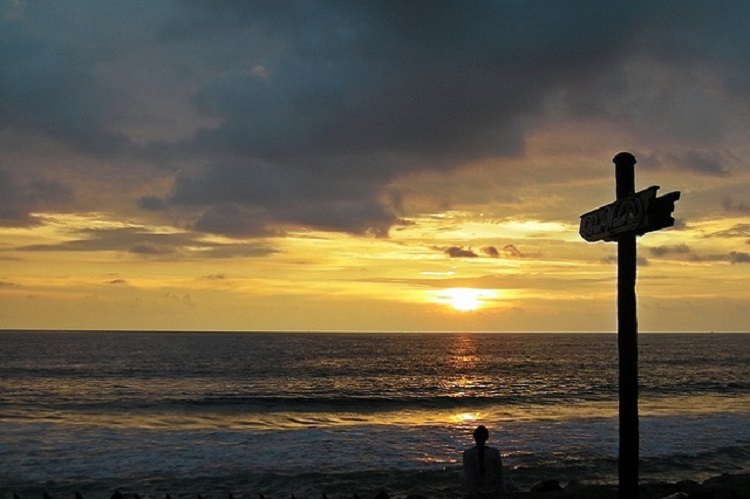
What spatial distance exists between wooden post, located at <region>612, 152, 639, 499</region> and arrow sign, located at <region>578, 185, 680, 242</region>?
0.50 ft

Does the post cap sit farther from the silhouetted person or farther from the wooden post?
the silhouetted person

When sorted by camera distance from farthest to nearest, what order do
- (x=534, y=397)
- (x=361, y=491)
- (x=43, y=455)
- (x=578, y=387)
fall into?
(x=578, y=387)
(x=534, y=397)
(x=43, y=455)
(x=361, y=491)

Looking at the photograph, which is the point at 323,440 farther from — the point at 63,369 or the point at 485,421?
the point at 63,369

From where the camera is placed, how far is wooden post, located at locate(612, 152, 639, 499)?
→ 8219 millimetres

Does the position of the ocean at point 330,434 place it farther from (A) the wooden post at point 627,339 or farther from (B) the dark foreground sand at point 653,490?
(A) the wooden post at point 627,339

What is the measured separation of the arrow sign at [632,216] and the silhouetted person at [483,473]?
4.98m

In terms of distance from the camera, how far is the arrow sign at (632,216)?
7457 millimetres

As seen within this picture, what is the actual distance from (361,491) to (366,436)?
9348 mm

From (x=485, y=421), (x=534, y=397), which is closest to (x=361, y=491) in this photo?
(x=485, y=421)

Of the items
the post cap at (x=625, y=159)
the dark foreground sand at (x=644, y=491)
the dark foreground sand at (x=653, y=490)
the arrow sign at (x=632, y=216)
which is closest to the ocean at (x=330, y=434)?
the dark foreground sand at (x=644, y=491)

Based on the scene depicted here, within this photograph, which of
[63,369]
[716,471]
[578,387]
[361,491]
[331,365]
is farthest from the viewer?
[331,365]

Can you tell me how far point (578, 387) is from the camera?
57.0 m

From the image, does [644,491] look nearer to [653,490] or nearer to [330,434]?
[653,490]

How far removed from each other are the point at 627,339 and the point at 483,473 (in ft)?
16.3
